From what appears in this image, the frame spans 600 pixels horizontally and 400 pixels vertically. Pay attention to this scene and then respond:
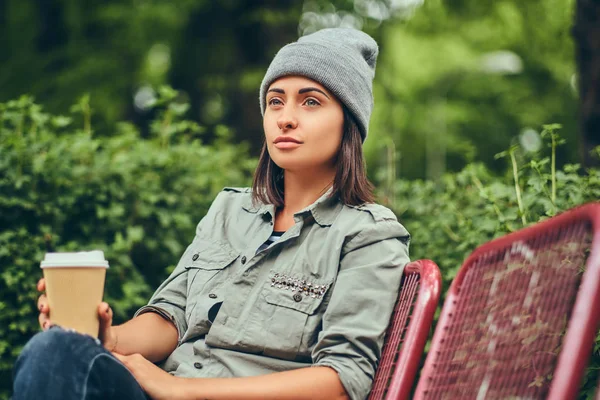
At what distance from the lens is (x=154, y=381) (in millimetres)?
2113

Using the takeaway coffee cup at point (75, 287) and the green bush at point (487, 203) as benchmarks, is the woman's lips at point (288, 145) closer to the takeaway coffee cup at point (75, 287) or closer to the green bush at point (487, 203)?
the takeaway coffee cup at point (75, 287)

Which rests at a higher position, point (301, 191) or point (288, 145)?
point (288, 145)

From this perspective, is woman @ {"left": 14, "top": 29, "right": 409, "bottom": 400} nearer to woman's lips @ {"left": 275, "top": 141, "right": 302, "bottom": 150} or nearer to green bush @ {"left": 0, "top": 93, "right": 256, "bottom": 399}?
woman's lips @ {"left": 275, "top": 141, "right": 302, "bottom": 150}

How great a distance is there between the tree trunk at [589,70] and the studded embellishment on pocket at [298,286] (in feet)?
7.38

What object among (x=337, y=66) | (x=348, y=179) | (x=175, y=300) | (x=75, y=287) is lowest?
(x=175, y=300)

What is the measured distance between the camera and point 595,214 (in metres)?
1.53

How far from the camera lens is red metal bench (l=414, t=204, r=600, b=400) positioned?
1458mm

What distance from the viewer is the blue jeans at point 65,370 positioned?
6.12 feet

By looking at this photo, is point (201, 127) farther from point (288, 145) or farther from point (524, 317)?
point (524, 317)

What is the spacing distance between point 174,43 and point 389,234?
854cm

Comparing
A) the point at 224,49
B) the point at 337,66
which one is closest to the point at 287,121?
the point at 337,66

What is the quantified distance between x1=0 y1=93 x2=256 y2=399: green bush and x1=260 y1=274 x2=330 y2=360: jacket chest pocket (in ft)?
5.96

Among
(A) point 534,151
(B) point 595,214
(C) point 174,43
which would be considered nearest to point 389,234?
(B) point 595,214

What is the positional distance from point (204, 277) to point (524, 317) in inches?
45.8
